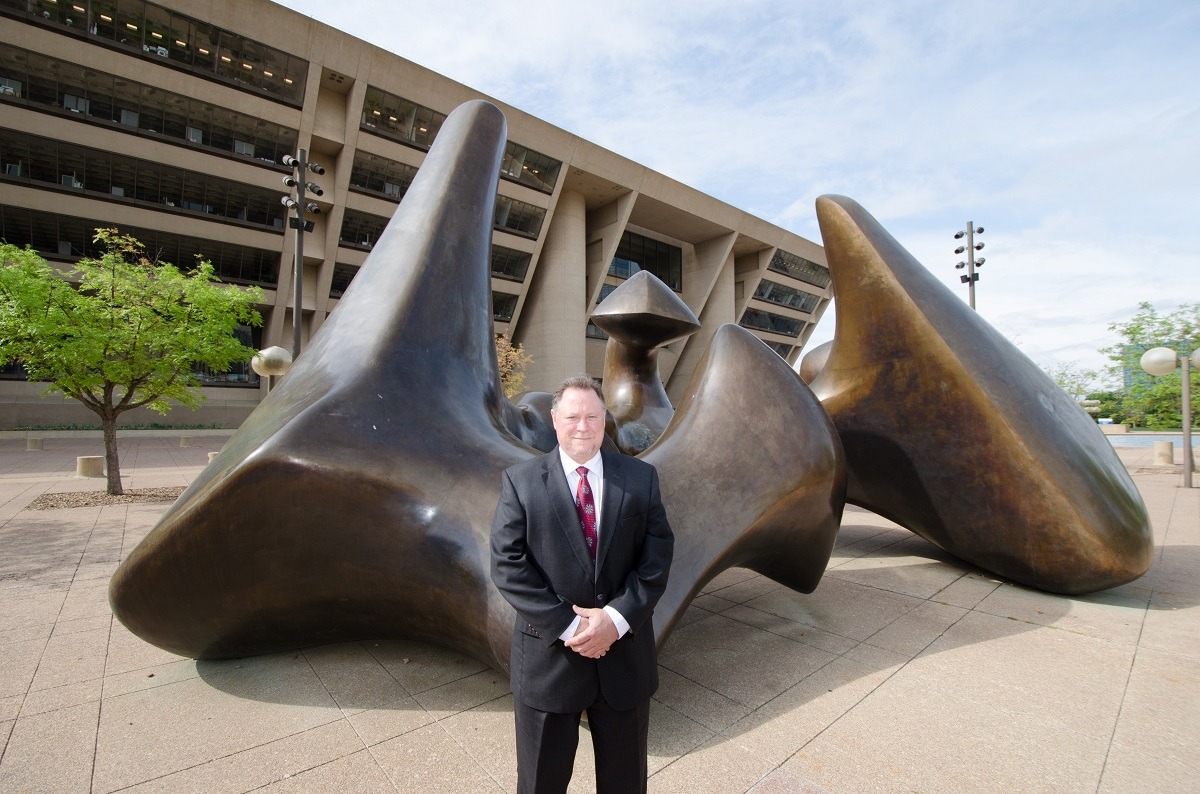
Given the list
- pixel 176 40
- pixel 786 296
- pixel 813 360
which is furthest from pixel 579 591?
pixel 786 296

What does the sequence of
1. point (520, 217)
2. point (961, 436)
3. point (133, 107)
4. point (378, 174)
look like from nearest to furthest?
point (961, 436), point (133, 107), point (378, 174), point (520, 217)

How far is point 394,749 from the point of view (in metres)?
2.62

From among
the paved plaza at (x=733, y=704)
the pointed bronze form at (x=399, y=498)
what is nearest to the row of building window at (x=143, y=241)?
the pointed bronze form at (x=399, y=498)

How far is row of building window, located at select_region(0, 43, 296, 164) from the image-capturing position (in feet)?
80.0

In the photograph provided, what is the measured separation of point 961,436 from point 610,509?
4.56 m

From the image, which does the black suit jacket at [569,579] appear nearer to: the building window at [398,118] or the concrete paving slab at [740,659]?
the concrete paving slab at [740,659]

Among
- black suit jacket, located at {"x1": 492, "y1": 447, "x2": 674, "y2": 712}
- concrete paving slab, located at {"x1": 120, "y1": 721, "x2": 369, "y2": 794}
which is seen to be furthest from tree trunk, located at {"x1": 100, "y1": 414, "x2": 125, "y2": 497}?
black suit jacket, located at {"x1": 492, "y1": 447, "x2": 674, "y2": 712}

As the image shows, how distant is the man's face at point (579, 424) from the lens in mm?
1734

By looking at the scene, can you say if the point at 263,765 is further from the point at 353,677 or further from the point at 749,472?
the point at 749,472

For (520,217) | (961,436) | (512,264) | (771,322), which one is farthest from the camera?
(771,322)

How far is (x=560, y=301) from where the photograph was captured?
3631cm

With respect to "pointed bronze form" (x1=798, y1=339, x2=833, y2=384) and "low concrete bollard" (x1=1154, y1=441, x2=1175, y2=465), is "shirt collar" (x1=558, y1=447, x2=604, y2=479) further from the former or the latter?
"low concrete bollard" (x1=1154, y1=441, x2=1175, y2=465)

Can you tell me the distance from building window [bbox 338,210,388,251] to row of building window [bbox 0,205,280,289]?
3510 millimetres

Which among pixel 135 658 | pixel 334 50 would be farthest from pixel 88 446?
pixel 135 658
